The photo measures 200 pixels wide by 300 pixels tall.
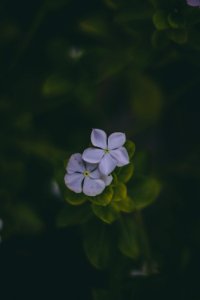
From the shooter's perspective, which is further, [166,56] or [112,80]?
[112,80]

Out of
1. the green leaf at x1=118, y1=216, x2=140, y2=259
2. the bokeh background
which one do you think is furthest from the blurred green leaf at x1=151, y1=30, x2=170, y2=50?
the green leaf at x1=118, y1=216, x2=140, y2=259

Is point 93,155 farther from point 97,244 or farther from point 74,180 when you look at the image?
point 97,244

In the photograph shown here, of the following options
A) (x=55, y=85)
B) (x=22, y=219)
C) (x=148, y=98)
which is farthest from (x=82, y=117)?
(x=22, y=219)

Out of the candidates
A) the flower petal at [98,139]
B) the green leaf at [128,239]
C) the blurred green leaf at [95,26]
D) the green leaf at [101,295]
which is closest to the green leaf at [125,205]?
the green leaf at [128,239]

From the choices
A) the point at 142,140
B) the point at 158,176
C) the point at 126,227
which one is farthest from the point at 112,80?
the point at 126,227

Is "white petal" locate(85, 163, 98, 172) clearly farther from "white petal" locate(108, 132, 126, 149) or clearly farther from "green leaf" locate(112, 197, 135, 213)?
"green leaf" locate(112, 197, 135, 213)

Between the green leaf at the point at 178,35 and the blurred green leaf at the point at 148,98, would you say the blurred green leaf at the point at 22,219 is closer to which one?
the blurred green leaf at the point at 148,98

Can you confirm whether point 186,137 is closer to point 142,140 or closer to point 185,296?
point 142,140
